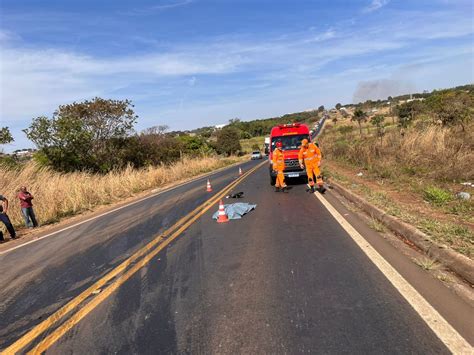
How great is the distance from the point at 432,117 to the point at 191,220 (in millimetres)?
13236

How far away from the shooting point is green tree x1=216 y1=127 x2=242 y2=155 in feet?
238

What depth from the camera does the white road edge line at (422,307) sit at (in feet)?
9.46

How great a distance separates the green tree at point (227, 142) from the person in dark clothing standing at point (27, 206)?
60.5m

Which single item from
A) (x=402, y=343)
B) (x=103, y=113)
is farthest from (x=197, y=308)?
(x=103, y=113)

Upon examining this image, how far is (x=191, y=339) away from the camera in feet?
10.9

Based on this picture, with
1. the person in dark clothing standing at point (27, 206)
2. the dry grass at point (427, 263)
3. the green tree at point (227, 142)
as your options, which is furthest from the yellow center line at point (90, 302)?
the green tree at point (227, 142)

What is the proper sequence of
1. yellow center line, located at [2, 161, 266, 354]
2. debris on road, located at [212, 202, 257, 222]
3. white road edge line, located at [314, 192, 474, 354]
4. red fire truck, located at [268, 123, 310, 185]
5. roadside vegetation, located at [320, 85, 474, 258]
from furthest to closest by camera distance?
red fire truck, located at [268, 123, 310, 185] < debris on road, located at [212, 202, 257, 222] < roadside vegetation, located at [320, 85, 474, 258] < yellow center line, located at [2, 161, 266, 354] < white road edge line, located at [314, 192, 474, 354]

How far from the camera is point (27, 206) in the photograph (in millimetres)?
11180

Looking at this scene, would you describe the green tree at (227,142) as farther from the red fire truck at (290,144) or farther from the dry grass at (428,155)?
the dry grass at (428,155)

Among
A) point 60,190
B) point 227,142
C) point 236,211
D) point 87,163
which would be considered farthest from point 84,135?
point 227,142

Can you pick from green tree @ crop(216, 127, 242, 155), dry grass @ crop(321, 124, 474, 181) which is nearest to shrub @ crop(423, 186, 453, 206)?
dry grass @ crop(321, 124, 474, 181)

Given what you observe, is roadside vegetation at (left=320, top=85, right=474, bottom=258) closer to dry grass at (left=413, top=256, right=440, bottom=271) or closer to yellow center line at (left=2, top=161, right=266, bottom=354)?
dry grass at (left=413, top=256, right=440, bottom=271)

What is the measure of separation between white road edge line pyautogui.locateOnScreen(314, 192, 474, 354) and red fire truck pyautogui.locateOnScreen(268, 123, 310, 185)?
26.6 ft

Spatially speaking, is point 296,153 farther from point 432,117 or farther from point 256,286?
point 256,286
